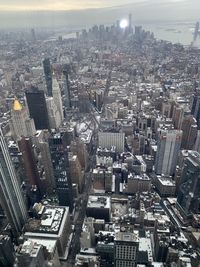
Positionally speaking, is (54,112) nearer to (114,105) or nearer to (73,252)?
(114,105)

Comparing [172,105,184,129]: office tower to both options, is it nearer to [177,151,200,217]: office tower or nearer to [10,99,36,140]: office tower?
[177,151,200,217]: office tower

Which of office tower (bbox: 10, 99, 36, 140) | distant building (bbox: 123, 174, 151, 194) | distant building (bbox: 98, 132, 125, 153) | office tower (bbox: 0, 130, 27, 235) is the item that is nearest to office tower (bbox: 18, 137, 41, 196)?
office tower (bbox: 0, 130, 27, 235)

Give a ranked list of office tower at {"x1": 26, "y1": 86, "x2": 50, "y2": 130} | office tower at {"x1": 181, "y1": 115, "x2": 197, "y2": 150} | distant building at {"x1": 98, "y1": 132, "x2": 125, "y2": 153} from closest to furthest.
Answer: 1. office tower at {"x1": 181, "y1": 115, "x2": 197, "y2": 150}
2. distant building at {"x1": 98, "y1": 132, "x2": 125, "y2": 153}
3. office tower at {"x1": 26, "y1": 86, "x2": 50, "y2": 130}

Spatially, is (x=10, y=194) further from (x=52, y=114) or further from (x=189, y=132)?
(x=189, y=132)

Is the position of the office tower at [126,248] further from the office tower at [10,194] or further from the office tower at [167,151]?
the office tower at [167,151]

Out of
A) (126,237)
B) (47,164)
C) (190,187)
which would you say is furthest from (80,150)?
(126,237)
